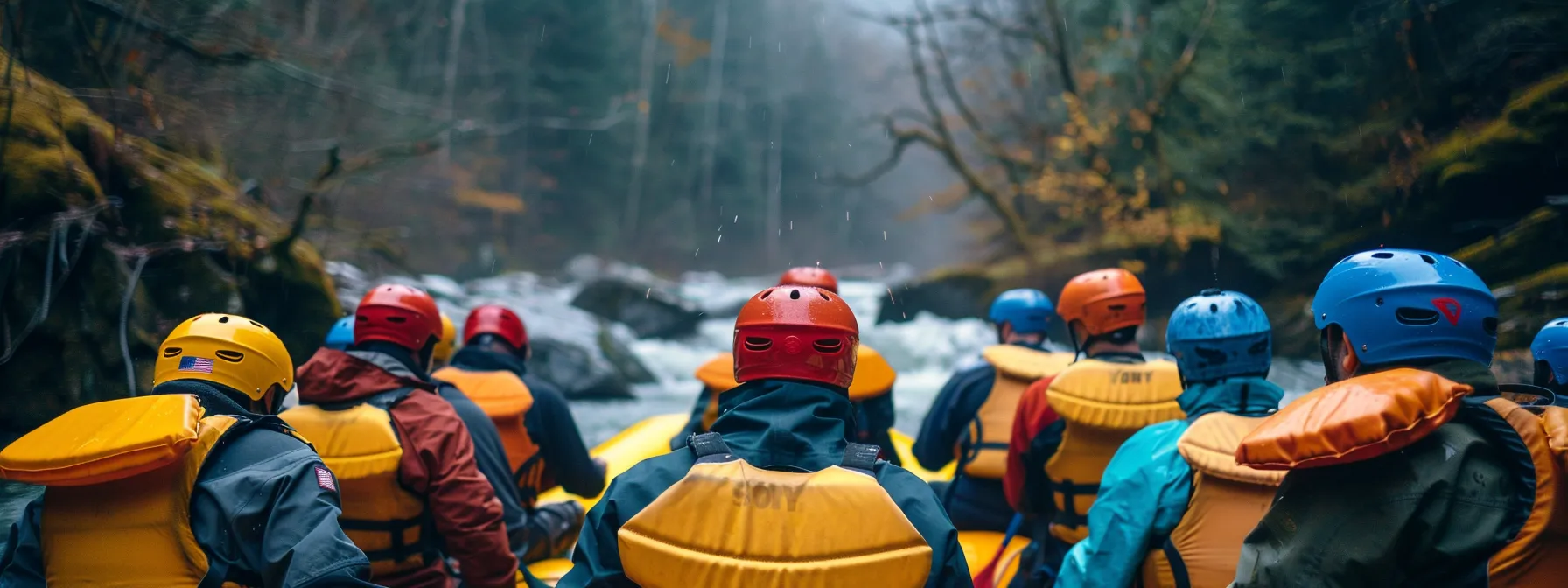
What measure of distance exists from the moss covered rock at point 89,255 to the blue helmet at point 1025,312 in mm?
4187

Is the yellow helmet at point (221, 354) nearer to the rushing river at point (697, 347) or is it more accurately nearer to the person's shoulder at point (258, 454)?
the person's shoulder at point (258, 454)

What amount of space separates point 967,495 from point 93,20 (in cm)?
561

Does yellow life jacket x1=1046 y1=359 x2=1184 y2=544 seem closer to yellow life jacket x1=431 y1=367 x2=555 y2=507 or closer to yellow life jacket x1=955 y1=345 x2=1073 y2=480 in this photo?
yellow life jacket x1=955 y1=345 x2=1073 y2=480

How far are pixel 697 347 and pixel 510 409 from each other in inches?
550

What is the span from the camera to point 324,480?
203 centimetres

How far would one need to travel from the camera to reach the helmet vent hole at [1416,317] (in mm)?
1518

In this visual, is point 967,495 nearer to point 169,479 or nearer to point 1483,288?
point 1483,288

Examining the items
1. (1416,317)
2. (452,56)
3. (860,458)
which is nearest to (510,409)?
(860,458)

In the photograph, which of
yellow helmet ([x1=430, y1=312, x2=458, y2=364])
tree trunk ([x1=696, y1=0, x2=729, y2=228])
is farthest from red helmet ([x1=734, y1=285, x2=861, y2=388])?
tree trunk ([x1=696, y1=0, x2=729, y2=228])

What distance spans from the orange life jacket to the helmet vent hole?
155 mm

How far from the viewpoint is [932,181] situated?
55.5 m

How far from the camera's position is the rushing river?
34.9 ft

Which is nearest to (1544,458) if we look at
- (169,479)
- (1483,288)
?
(1483,288)

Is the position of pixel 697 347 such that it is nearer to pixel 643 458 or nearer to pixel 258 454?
pixel 643 458
